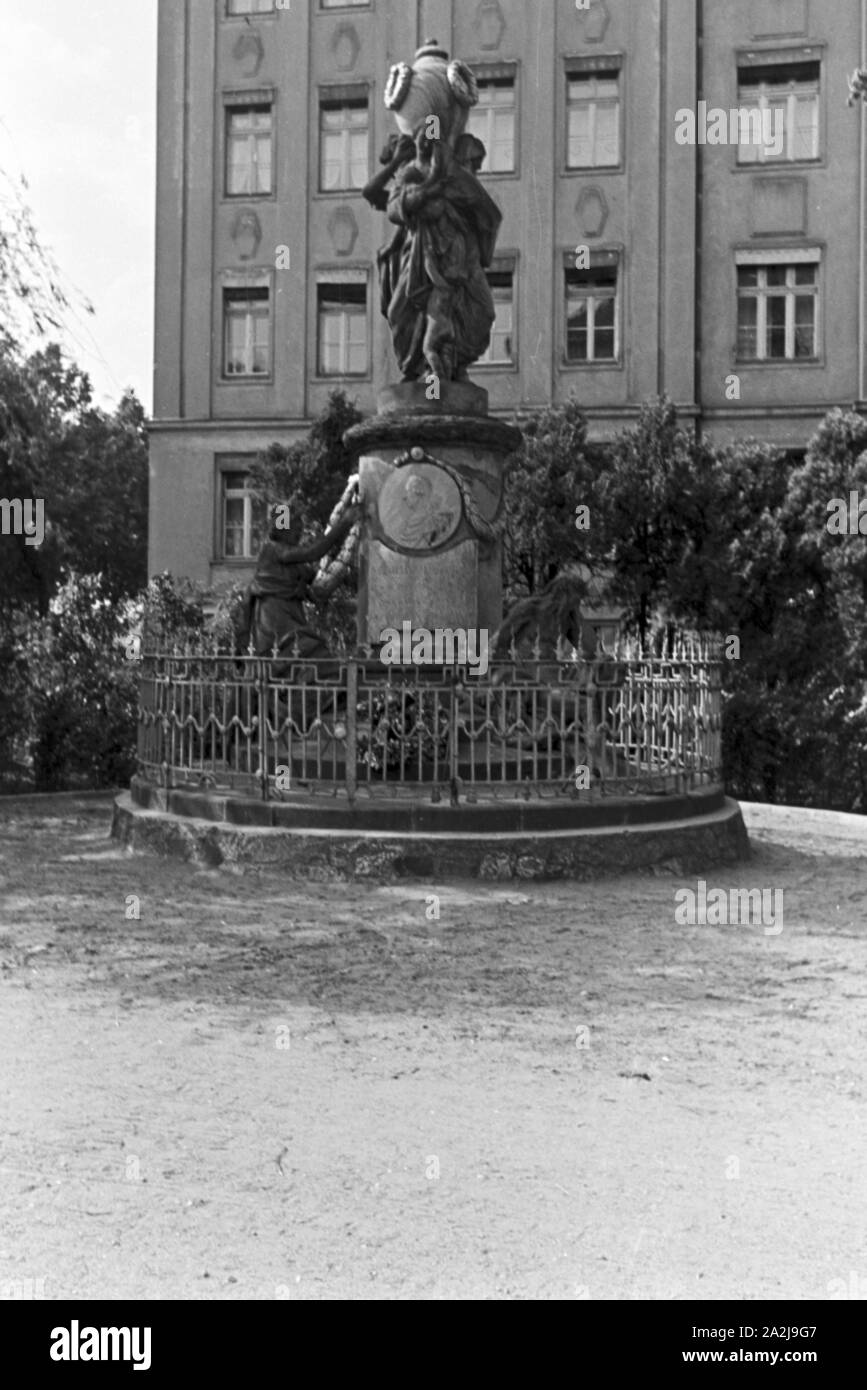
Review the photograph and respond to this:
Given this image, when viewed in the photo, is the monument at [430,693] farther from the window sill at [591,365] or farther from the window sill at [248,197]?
the window sill at [248,197]

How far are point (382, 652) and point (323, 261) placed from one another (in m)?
20.0

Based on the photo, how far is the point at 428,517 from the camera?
11.9 meters

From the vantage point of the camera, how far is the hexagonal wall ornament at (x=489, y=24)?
93.9 feet

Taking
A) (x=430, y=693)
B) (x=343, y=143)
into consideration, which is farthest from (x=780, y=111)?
(x=430, y=693)

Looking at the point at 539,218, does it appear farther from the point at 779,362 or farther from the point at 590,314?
the point at 779,362

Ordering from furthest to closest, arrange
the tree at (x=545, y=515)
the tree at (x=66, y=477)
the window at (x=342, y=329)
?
the window at (x=342, y=329), the tree at (x=545, y=515), the tree at (x=66, y=477)

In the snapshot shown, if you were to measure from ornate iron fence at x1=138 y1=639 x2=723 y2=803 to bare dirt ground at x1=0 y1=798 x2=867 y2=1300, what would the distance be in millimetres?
1653

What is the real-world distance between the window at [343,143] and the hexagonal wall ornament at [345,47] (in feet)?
2.36

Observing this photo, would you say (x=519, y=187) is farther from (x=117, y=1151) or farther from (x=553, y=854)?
(x=117, y=1151)

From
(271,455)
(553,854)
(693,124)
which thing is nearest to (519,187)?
(693,124)

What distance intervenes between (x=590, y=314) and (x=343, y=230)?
5.33 m
